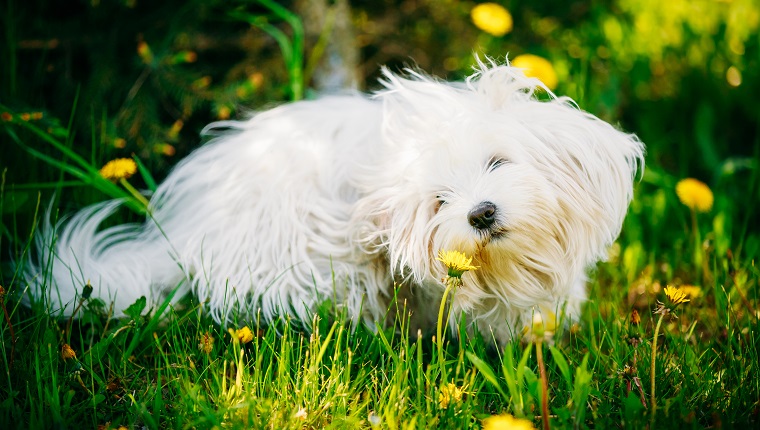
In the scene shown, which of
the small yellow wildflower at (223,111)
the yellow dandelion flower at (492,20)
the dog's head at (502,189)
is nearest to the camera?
the dog's head at (502,189)

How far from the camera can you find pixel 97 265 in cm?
227

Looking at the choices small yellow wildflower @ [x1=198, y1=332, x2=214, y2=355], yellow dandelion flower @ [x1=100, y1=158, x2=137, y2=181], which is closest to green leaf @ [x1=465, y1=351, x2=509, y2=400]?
small yellow wildflower @ [x1=198, y1=332, x2=214, y2=355]

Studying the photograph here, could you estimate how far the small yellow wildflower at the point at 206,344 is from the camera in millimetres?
1848

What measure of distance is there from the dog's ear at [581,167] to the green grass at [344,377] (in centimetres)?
30

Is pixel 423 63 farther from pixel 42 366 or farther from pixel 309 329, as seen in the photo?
pixel 42 366

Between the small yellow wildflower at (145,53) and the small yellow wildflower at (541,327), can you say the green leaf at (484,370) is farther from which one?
the small yellow wildflower at (145,53)

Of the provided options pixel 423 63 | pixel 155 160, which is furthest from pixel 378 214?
pixel 423 63

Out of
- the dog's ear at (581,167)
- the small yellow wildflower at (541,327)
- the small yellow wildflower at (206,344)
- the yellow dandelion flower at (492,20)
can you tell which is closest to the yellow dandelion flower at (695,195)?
the dog's ear at (581,167)

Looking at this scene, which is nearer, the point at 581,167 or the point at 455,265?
the point at 455,265

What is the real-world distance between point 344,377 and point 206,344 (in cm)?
38

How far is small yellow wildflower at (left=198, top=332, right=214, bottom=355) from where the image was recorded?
1.85m

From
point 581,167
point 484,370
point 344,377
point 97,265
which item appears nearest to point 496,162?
point 581,167

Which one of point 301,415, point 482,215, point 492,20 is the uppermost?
point 492,20

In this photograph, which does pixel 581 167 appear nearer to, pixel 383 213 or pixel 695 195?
pixel 383 213
